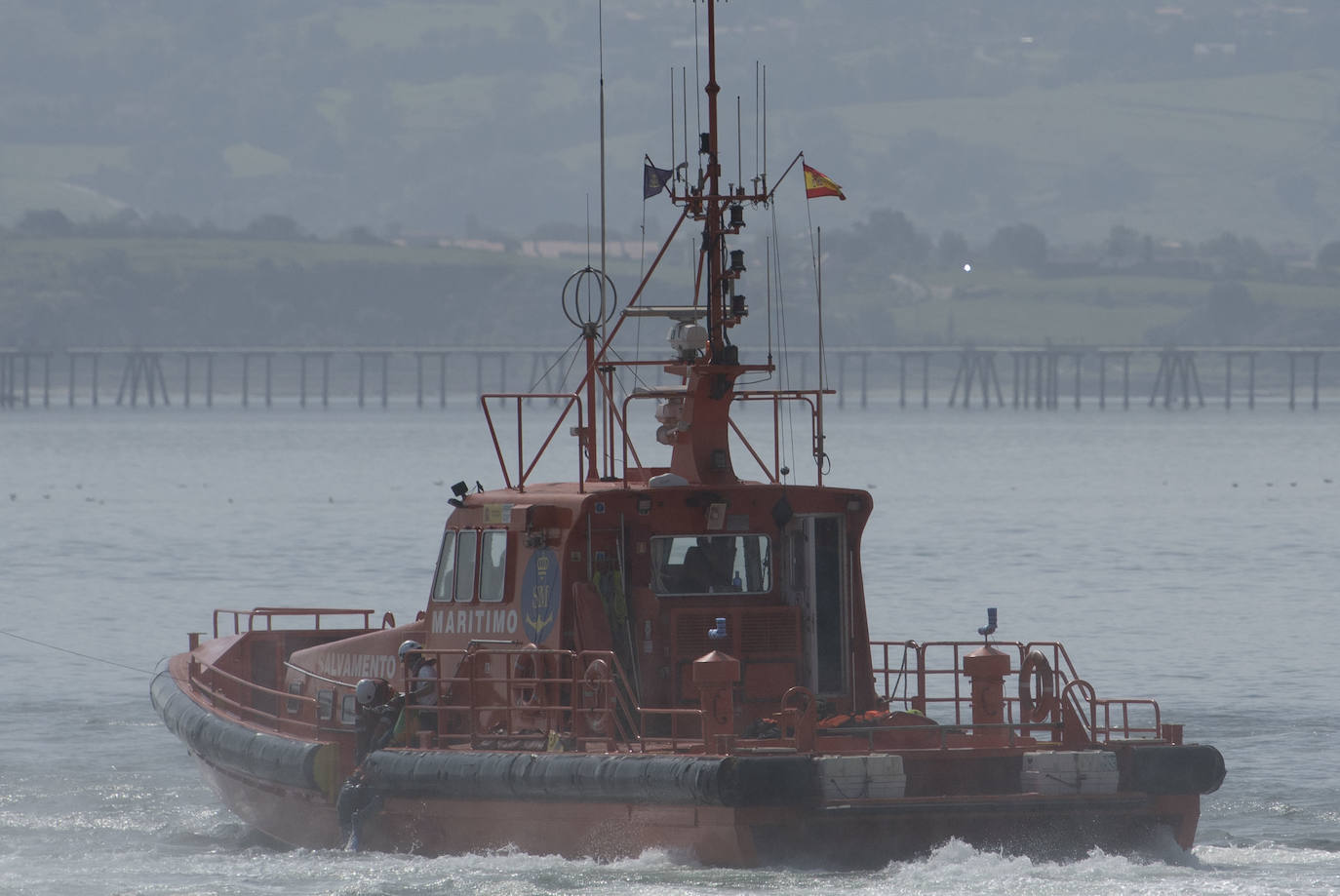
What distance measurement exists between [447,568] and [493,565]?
650 mm

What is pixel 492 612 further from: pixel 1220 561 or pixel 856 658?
pixel 1220 561

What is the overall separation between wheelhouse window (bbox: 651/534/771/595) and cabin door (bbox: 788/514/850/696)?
265mm

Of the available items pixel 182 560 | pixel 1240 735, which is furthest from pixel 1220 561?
pixel 1240 735

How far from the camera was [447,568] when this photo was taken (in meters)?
18.8

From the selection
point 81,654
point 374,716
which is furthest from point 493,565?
point 81,654

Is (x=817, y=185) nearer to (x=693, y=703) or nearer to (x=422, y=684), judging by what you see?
(x=693, y=703)

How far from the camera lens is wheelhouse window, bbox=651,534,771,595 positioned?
699 inches

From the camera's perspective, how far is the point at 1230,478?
303 feet

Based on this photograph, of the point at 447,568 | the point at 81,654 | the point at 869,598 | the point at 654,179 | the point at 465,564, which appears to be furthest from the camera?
the point at 869,598

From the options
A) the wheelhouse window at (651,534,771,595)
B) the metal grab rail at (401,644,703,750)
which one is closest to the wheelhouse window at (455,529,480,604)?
the metal grab rail at (401,644,703,750)

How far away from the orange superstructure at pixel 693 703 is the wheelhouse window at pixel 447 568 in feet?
0.07

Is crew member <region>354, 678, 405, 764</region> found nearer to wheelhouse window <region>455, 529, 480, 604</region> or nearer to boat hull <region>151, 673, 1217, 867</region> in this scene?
boat hull <region>151, 673, 1217, 867</region>

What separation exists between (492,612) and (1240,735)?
10483mm

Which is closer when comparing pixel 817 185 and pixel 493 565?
pixel 817 185
